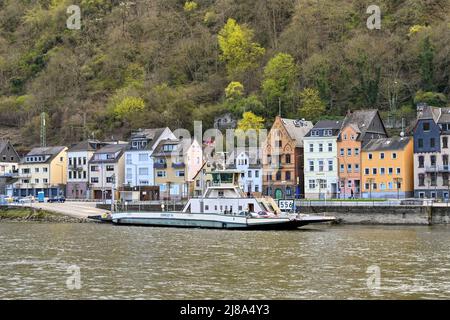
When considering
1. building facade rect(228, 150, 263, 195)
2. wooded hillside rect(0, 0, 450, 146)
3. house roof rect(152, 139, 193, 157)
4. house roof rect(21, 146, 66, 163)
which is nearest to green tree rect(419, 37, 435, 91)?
wooded hillside rect(0, 0, 450, 146)

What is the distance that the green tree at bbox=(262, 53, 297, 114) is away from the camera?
108312 millimetres

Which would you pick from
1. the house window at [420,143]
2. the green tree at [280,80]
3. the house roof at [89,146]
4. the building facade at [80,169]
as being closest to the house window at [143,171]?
the building facade at [80,169]

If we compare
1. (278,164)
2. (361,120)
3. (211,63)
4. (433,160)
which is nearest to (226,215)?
(433,160)

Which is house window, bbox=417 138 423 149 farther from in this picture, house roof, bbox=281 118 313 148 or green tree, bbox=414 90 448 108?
house roof, bbox=281 118 313 148

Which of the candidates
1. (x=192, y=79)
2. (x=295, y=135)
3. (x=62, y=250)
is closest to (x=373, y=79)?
(x=295, y=135)

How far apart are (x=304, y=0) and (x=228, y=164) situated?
172 feet

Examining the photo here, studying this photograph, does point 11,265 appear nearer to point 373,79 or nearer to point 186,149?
point 186,149

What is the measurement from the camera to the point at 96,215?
79375 mm

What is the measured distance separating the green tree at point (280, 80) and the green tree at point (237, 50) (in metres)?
13.1

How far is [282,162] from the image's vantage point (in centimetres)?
9019

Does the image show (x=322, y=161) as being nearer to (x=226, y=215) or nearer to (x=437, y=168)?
(x=437, y=168)

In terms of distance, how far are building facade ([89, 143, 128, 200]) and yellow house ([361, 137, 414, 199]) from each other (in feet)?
109

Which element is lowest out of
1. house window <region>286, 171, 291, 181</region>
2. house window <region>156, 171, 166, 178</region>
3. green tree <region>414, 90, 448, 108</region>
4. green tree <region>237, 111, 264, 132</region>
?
house window <region>286, 171, 291, 181</region>

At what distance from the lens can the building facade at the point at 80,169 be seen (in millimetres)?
103938
